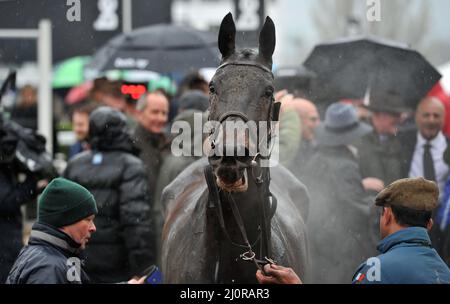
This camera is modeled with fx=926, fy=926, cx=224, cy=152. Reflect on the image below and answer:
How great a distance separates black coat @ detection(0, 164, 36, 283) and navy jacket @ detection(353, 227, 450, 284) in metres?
4.03

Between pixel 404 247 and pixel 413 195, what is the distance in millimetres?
302

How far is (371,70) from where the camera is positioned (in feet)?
31.5

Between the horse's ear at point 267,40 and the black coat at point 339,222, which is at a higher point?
the horse's ear at point 267,40

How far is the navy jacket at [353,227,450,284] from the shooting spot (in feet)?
14.2

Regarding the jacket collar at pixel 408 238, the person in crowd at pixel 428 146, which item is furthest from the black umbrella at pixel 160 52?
the jacket collar at pixel 408 238

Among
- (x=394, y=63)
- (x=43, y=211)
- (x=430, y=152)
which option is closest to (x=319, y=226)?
(x=430, y=152)

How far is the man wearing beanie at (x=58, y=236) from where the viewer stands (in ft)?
14.9

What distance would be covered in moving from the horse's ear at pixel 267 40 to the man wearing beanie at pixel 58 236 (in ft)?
4.47

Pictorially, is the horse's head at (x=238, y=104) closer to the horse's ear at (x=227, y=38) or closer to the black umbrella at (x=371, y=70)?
the horse's ear at (x=227, y=38)

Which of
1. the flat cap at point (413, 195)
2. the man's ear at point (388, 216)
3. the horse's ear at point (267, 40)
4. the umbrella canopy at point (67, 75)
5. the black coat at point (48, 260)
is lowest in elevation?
the black coat at point (48, 260)

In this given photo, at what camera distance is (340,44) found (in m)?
9.83

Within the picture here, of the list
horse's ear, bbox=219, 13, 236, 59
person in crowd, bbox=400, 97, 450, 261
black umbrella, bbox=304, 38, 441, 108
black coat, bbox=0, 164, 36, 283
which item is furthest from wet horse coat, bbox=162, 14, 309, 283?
black umbrella, bbox=304, 38, 441, 108

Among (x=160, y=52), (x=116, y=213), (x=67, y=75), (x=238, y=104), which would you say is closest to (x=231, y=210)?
(x=238, y=104)
